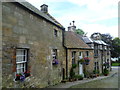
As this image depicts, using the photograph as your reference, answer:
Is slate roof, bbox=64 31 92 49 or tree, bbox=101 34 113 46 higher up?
tree, bbox=101 34 113 46

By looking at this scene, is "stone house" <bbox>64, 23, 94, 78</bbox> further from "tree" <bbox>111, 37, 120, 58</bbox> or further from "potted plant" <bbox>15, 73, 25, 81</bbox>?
"tree" <bbox>111, 37, 120, 58</bbox>

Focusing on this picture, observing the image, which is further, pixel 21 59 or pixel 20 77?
pixel 21 59

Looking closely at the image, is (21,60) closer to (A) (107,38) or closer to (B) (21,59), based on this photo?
(B) (21,59)

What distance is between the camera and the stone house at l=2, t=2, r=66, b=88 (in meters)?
5.06

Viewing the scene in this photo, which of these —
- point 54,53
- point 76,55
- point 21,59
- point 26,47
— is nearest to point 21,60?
point 21,59

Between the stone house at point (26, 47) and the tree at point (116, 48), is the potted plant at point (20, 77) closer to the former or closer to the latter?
the stone house at point (26, 47)

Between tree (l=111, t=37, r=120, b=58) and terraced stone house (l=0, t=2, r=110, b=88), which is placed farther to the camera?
tree (l=111, t=37, r=120, b=58)

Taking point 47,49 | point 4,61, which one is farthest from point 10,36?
point 47,49

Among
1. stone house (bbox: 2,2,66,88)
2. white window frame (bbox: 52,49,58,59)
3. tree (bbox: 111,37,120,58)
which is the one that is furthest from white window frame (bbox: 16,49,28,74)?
tree (bbox: 111,37,120,58)

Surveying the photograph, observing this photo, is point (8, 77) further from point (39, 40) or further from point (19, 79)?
point (39, 40)

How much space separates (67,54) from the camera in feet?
37.6

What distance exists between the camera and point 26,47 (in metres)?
6.12

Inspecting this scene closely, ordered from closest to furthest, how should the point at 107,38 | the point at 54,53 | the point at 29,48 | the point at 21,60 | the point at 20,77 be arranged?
the point at 20,77
the point at 21,60
the point at 29,48
the point at 54,53
the point at 107,38

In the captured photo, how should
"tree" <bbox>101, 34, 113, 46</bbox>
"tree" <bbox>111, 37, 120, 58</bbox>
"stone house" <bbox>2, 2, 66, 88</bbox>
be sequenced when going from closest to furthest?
1. "stone house" <bbox>2, 2, 66, 88</bbox>
2. "tree" <bbox>111, 37, 120, 58</bbox>
3. "tree" <bbox>101, 34, 113, 46</bbox>
